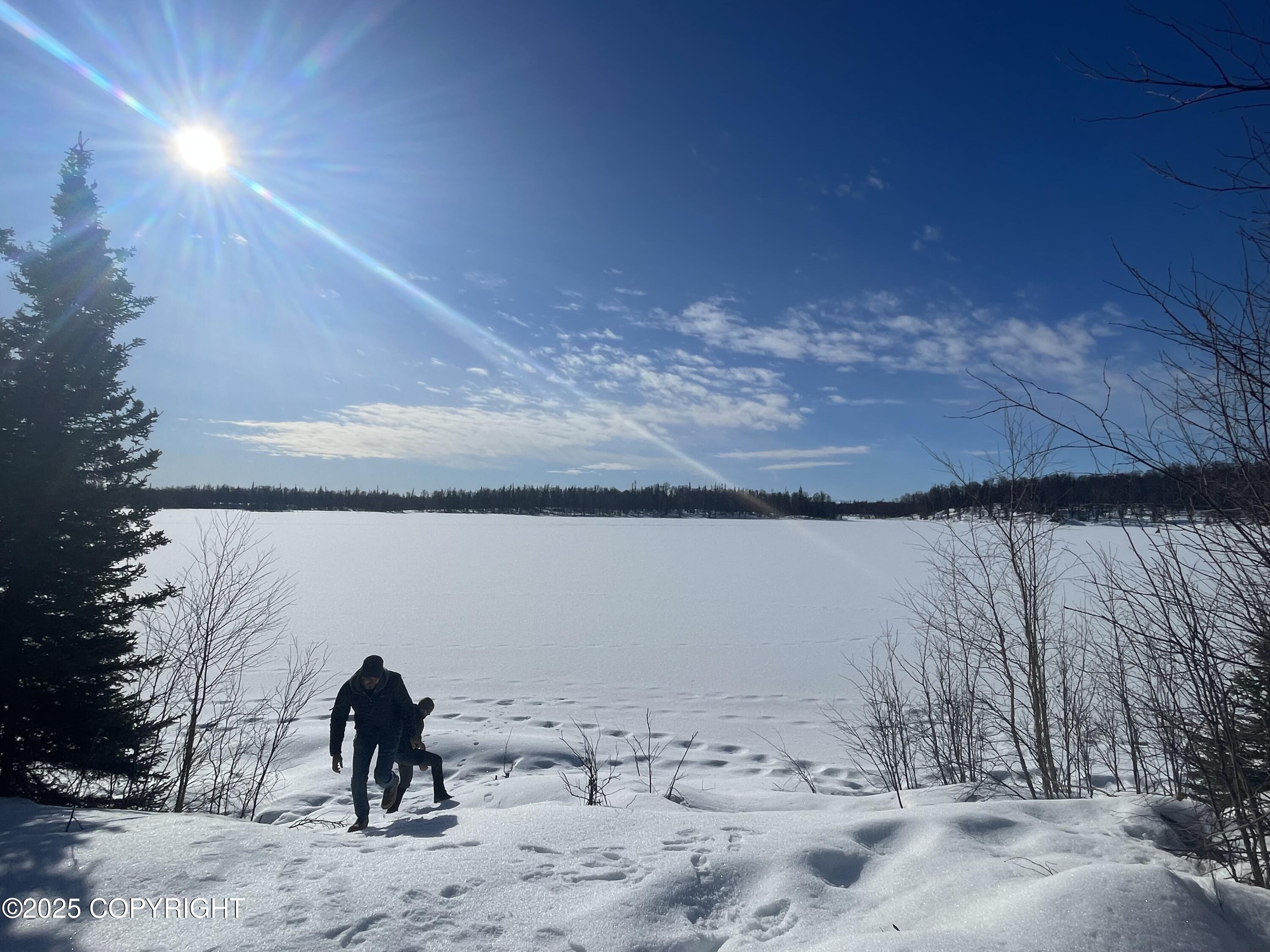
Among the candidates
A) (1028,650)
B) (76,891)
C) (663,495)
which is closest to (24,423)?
(76,891)

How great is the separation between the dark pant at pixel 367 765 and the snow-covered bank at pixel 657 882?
1355 mm

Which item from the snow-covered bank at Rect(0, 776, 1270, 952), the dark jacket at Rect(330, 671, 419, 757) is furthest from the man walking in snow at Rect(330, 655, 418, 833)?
the snow-covered bank at Rect(0, 776, 1270, 952)

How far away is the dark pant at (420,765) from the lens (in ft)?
18.9

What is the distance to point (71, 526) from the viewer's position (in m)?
7.14

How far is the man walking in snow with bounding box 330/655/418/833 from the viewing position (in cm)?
539

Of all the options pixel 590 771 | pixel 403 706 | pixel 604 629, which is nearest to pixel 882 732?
pixel 590 771

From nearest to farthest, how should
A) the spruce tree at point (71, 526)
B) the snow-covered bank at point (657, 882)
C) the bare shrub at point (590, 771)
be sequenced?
the snow-covered bank at point (657, 882) < the bare shrub at point (590, 771) < the spruce tree at point (71, 526)

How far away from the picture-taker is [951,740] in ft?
25.7

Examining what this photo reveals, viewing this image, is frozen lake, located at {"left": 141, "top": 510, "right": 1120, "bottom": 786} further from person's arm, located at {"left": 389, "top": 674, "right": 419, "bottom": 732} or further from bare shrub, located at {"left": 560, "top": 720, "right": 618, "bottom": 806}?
person's arm, located at {"left": 389, "top": 674, "right": 419, "bottom": 732}

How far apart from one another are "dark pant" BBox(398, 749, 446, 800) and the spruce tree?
3508 millimetres

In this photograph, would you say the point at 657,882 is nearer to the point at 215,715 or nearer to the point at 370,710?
the point at 370,710

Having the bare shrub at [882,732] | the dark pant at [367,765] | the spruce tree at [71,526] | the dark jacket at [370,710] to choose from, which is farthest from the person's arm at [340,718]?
the bare shrub at [882,732]

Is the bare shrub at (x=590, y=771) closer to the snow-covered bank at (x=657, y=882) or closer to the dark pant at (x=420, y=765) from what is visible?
the snow-covered bank at (x=657, y=882)

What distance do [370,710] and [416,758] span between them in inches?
29.4
